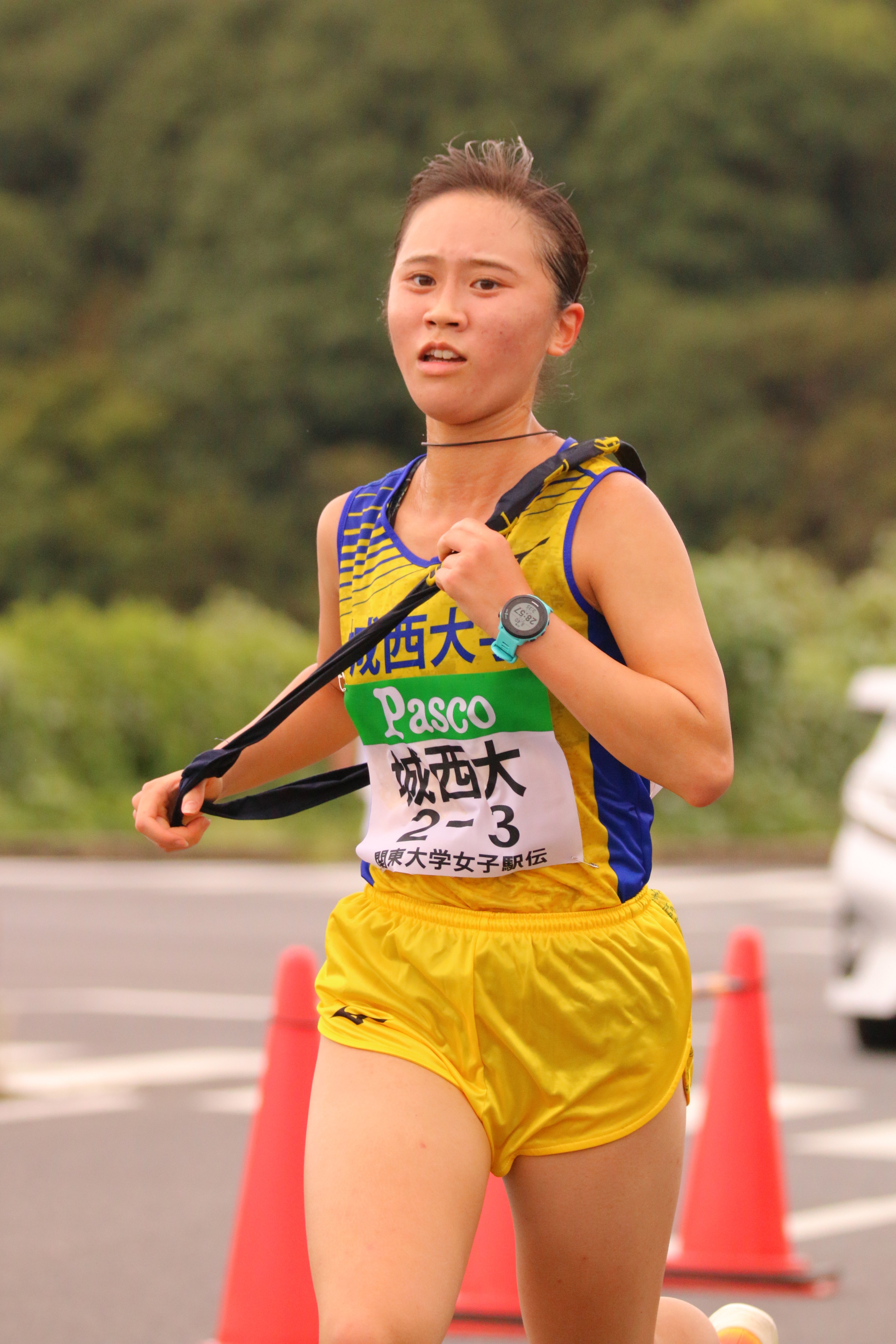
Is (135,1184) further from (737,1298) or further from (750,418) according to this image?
(750,418)

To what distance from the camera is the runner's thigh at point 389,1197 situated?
289cm

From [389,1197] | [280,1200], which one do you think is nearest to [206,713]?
[280,1200]

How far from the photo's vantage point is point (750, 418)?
176 ft

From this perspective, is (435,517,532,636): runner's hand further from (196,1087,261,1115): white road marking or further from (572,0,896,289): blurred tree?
(572,0,896,289): blurred tree

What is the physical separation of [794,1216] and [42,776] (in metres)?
15.8

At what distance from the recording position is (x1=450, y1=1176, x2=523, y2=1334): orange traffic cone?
5.26m

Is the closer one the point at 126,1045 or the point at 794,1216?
the point at 794,1216

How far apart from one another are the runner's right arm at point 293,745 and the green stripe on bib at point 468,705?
257mm

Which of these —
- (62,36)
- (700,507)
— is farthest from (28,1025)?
(62,36)

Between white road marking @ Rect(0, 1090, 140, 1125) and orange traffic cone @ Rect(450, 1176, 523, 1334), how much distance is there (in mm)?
3031

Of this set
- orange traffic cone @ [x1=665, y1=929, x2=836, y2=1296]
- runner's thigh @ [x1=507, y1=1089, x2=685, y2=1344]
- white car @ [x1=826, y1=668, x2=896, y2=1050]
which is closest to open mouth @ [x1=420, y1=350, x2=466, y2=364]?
runner's thigh @ [x1=507, y1=1089, x2=685, y2=1344]

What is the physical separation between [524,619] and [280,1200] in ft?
7.12

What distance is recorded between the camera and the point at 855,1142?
778 centimetres

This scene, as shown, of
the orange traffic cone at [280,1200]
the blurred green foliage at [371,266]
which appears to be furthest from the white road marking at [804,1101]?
the blurred green foliage at [371,266]
